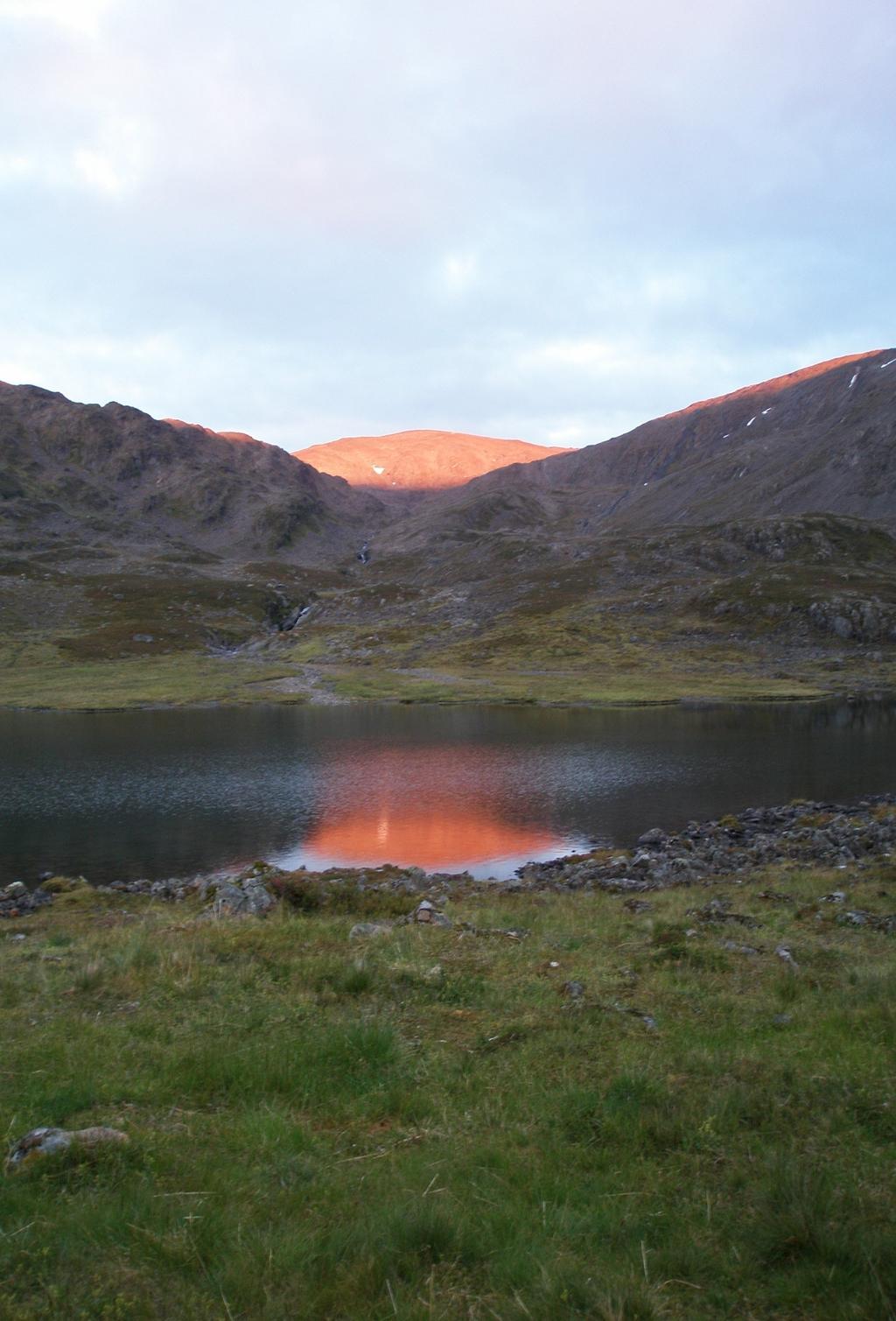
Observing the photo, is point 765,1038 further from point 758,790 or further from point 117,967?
point 758,790

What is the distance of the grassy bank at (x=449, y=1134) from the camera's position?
5.50 meters

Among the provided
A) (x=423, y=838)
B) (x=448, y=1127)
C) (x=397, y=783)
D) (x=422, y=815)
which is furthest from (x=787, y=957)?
(x=397, y=783)

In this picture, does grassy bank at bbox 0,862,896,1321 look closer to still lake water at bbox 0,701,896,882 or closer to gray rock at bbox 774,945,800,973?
gray rock at bbox 774,945,800,973

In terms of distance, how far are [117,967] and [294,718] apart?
82.0 m

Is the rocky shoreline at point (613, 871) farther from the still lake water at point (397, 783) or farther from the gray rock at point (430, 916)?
the still lake water at point (397, 783)

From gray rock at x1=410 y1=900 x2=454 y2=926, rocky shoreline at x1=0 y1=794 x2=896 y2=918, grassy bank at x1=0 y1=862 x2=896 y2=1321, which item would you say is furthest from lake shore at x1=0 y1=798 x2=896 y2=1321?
rocky shoreline at x1=0 y1=794 x2=896 y2=918

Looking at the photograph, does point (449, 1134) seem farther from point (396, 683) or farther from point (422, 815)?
point (396, 683)

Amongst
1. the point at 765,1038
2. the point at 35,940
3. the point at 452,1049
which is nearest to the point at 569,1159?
the point at 452,1049

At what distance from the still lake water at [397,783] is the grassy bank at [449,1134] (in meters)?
22.5

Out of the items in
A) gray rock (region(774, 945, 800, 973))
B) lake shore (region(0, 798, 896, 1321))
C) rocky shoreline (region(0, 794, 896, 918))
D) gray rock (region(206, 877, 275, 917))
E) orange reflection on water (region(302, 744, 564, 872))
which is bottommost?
orange reflection on water (region(302, 744, 564, 872))

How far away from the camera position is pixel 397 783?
56.4 m

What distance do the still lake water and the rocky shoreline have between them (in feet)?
11.7

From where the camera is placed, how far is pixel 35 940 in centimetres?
2002

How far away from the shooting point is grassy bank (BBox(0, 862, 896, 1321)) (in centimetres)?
550
